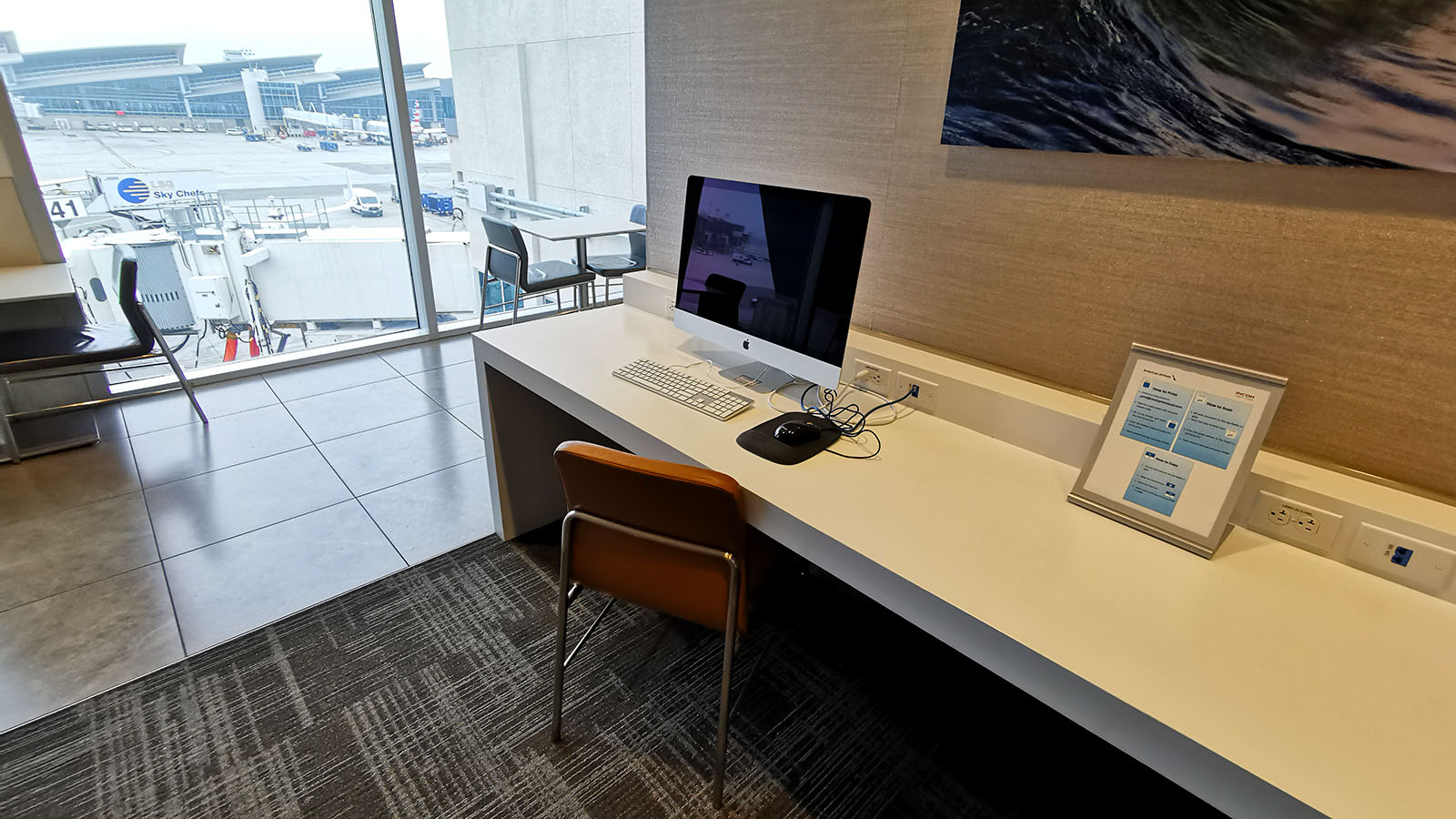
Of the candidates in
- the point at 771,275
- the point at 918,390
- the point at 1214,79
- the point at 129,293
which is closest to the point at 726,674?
the point at 918,390

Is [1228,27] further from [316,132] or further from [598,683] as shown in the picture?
[316,132]

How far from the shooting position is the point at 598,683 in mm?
1863

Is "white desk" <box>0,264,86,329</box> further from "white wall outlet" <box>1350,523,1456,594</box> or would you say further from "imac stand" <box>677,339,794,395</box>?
"white wall outlet" <box>1350,523,1456,594</box>

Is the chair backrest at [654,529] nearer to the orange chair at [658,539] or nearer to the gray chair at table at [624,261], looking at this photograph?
the orange chair at [658,539]

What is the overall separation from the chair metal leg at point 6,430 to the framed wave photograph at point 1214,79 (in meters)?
3.82

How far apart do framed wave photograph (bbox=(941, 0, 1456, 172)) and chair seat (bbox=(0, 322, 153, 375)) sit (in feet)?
11.3

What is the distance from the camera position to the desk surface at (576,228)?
4062mm

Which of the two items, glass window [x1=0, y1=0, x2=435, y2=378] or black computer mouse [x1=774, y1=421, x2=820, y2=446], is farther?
glass window [x1=0, y1=0, x2=435, y2=378]

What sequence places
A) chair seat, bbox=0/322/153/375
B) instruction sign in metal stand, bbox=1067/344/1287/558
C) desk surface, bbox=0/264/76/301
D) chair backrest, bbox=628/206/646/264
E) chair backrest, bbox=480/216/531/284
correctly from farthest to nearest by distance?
1. chair backrest, bbox=628/206/646/264
2. chair backrest, bbox=480/216/531/284
3. chair seat, bbox=0/322/153/375
4. desk surface, bbox=0/264/76/301
5. instruction sign in metal stand, bbox=1067/344/1287/558

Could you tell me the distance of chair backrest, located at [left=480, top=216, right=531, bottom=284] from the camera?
3920mm

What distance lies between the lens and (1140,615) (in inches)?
42.6

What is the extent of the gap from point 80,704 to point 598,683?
1366mm

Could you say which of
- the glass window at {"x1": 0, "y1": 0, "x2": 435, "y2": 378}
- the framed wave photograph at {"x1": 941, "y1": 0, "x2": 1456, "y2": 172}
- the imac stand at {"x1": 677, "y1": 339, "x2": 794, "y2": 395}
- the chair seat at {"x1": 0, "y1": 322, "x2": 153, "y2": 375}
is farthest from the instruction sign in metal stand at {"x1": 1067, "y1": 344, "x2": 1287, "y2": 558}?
the glass window at {"x1": 0, "y1": 0, "x2": 435, "y2": 378}

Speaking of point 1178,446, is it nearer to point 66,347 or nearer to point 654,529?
point 654,529
